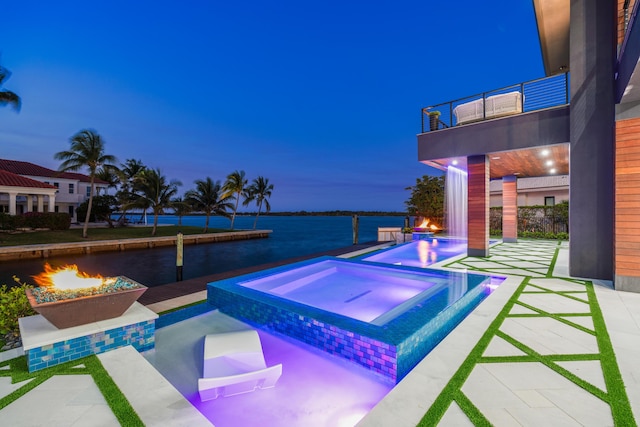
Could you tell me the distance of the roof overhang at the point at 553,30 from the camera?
7672mm

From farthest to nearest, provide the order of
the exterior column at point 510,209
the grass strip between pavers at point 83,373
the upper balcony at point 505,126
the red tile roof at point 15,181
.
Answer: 1. the red tile roof at point 15,181
2. the exterior column at point 510,209
3. the upper balcony at point 505,126
4. the grass strip between pavers at point 83,373

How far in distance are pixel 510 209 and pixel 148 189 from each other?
960 inches

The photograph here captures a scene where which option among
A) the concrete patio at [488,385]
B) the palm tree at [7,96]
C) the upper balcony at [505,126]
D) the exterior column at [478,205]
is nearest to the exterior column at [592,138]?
the upper balcony at [505,126]

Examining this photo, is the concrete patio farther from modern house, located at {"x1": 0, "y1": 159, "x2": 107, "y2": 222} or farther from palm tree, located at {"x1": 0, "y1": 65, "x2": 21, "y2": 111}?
modern house, located at {"x1": 0, "y1": 159, "x2": 107, "y2": 222}

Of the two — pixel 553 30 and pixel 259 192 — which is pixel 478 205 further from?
A: pixel 259 192

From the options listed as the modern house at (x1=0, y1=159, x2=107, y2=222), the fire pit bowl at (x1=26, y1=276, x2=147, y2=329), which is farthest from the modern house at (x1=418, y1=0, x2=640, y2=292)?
the modern house at (x1=0, y1=159, x2=107, y2=222)

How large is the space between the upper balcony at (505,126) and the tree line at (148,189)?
20.2 meters

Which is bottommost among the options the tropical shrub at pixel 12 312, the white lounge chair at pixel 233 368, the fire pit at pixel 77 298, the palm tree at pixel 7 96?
the white lounge chair at pixel 233 368

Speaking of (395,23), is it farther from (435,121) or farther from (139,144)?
(139,144)

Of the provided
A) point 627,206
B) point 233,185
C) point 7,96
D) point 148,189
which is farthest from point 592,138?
point 148,189

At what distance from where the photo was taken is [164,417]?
2080 millimetres

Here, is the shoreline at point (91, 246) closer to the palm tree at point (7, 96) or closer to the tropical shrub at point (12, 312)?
the palm tree at point (7, 96)

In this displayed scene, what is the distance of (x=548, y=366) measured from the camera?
106 inches

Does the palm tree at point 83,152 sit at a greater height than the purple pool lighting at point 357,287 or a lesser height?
greater
